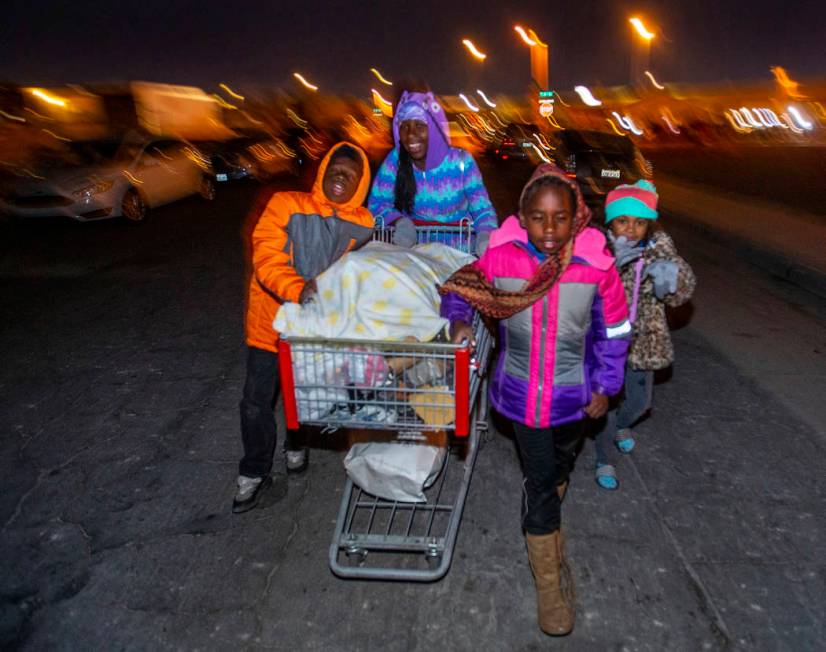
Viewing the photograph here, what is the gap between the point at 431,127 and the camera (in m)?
3.99

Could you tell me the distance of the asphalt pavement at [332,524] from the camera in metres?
2.93

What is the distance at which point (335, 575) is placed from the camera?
324 cm

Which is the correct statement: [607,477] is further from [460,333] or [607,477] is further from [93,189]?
[93,189]

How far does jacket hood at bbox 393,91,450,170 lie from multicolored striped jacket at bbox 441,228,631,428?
1429 mm

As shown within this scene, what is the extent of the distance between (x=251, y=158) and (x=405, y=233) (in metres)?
18.8

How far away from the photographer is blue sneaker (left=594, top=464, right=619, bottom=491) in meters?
3.96

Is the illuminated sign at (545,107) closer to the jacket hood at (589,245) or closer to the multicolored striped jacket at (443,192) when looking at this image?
the multicolored striped jacket at (443,192)

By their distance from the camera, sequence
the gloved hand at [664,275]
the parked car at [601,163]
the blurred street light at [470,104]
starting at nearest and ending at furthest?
1. the gloved hand at [664,275]
2. the parked car at [601,163]
3. the blurred street light at [470,104]

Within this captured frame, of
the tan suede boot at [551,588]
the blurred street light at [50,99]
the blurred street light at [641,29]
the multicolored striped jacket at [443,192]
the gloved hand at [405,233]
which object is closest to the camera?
the tan suede boot at [551,588]

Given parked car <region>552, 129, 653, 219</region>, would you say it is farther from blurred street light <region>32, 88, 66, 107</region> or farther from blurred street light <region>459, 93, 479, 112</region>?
blurred street light <region>459, 93, 479, 112</region>

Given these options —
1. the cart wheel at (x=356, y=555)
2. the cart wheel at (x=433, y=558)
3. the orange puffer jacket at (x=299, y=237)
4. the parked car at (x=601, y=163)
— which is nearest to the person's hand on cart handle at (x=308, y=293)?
the orange puffer jacket at (x=299, y=237)

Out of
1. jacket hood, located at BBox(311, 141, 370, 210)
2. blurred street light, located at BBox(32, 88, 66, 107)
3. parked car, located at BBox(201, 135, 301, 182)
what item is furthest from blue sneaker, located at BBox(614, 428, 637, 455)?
blurred street light, located at BBox(32, 88, 66, 107)

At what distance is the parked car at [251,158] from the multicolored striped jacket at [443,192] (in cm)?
1569

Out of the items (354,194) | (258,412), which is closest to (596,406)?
(354,194)
